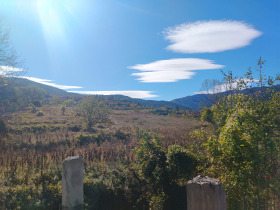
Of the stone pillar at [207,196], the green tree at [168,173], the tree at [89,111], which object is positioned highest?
the tree at [89,111]

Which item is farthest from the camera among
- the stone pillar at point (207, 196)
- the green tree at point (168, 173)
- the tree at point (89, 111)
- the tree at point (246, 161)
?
the tree at point (89, 111)

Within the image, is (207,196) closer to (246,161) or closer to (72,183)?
(246,161)

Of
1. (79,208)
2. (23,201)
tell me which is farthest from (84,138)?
(79,208)

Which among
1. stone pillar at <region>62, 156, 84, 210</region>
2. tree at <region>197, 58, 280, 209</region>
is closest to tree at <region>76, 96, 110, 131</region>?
stone pillar at <region>62, 156, 84, 210</region>

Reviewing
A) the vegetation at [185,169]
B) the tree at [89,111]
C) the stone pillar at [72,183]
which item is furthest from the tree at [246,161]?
the tree at [89,111]

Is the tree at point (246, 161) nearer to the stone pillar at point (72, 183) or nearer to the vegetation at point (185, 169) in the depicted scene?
the vegetation at point (185, 169)

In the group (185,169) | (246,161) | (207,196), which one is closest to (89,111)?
(185,169)

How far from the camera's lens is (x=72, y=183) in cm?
359

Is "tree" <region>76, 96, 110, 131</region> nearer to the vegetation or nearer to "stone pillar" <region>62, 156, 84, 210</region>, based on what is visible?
the vegetation

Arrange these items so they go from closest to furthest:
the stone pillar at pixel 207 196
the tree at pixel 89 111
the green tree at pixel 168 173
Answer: the stone pillar at pixel 207 196 → the green tree at pixel 168 173 → the tree at pixel 89 111

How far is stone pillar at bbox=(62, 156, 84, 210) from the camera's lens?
3582mm

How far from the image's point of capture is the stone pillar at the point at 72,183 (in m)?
3.58

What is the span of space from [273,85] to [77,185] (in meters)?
5.53

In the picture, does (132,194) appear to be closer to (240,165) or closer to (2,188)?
(2,188)
